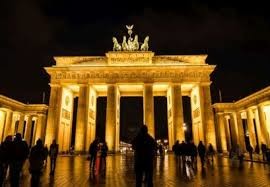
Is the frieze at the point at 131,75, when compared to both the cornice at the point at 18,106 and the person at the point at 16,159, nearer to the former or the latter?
the cornice at the point at 18,106

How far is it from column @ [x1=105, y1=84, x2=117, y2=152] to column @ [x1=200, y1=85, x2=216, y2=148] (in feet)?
51.1

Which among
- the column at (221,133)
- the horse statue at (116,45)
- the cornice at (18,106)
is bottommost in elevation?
the column at (221,133)

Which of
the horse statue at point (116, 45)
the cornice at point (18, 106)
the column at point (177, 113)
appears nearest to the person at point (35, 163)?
the column at point (177, 113)

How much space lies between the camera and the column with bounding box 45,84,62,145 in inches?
1489

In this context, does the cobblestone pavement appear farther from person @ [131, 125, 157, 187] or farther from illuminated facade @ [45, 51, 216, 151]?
illuminated facade @ [45, 51, 216, 151]

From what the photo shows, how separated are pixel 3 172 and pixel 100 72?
33.6 m

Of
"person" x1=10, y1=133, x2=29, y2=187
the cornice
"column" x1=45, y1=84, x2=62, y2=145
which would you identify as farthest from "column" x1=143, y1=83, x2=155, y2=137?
"person" x1=10, y1=133, x2=29, y2=187

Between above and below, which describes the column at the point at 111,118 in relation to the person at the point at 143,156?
above

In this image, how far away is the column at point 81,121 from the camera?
37812 mm

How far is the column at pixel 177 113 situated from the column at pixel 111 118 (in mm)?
10476

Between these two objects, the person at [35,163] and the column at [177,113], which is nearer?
the person at [35,163]

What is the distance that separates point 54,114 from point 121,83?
509 inches

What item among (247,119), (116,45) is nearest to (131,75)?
(116,45)

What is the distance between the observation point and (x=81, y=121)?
3906cm
